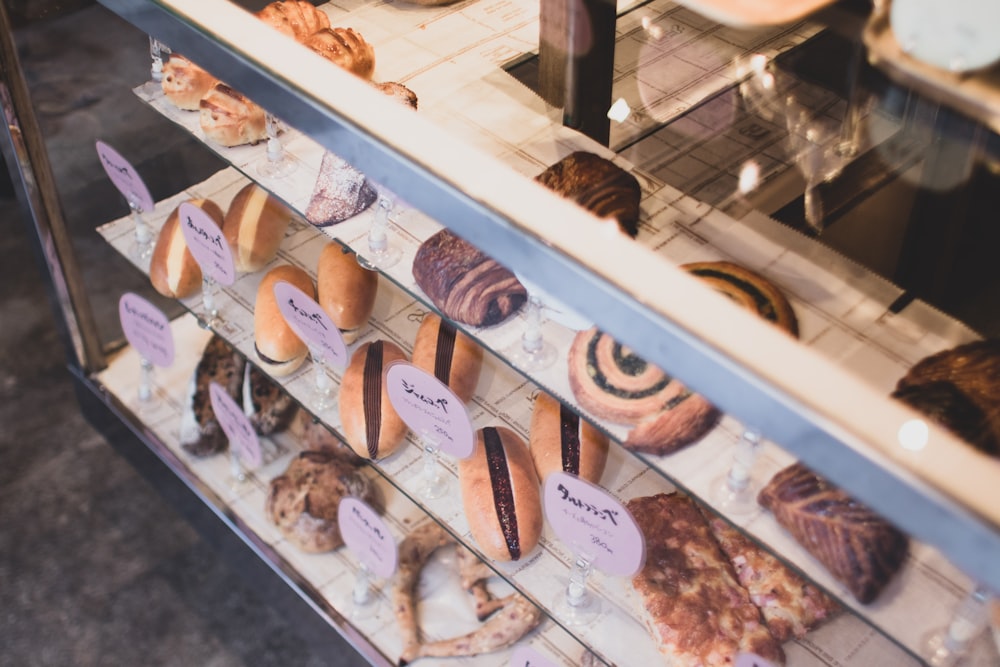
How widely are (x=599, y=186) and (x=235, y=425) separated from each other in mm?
1104

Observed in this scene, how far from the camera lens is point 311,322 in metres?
1.84

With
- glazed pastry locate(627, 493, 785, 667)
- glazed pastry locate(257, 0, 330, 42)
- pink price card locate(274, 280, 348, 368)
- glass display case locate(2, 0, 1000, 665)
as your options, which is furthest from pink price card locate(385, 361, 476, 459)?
glazed pastry locate(257, 0, 330, 42)

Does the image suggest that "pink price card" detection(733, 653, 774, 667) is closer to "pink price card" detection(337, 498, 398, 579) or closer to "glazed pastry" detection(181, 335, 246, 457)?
"pink price card" detection(337, 498, 398, 579)

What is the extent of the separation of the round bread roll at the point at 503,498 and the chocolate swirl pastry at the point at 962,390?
650 millimetres

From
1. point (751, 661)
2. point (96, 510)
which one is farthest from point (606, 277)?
point (96, 510)

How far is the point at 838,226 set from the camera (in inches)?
60.9

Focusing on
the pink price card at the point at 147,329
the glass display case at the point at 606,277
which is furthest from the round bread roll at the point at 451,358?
the pink price card at the point at 147,329

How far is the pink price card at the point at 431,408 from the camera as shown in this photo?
5.20ft

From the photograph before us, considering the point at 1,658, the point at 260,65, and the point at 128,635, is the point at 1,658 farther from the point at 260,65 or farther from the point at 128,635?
the point at 260,65

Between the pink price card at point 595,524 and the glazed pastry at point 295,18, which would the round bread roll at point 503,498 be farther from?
the glazed pastry at point 295,18

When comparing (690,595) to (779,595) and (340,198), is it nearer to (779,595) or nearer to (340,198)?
(779,595)

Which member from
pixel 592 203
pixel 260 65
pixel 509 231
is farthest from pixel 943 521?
pixel 260 65

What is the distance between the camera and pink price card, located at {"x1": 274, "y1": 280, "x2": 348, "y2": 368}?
1798mm

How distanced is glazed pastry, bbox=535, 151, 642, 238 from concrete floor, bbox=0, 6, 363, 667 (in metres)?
0.94
